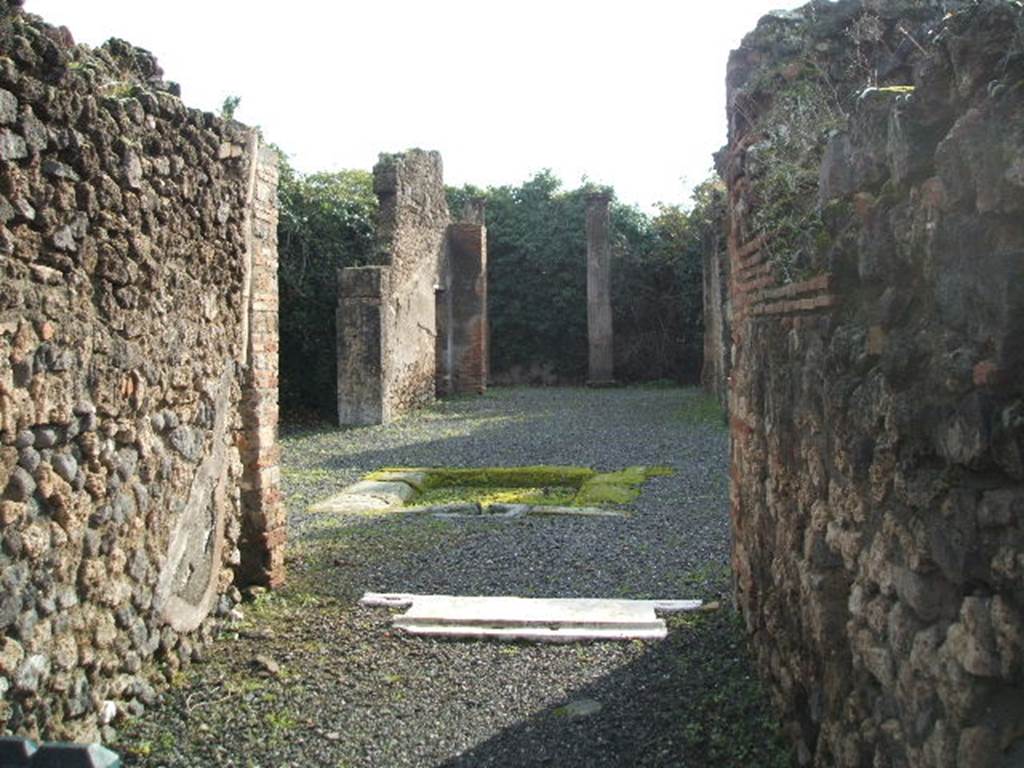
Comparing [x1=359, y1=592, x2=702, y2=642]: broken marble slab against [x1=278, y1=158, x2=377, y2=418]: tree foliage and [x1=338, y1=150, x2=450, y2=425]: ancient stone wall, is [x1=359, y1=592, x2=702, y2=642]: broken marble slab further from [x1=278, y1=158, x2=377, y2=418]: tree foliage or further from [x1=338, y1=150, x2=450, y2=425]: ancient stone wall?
[x1=278, y1=158, x2=377, y2=418]: tree foliage

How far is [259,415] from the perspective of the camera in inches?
242

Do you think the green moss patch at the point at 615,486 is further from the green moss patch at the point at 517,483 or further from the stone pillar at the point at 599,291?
the stone pillar at the point at 599,291

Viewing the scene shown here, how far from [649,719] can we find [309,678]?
162 cm

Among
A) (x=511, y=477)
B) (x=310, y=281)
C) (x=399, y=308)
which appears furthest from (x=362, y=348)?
(x=511, y=477)

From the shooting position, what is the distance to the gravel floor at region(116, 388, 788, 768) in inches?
162

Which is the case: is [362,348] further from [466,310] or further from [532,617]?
[532,617]

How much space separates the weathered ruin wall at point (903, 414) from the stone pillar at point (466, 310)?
17.1 m

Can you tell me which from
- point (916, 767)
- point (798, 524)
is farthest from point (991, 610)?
point (798, 524)

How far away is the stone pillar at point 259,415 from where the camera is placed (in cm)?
612

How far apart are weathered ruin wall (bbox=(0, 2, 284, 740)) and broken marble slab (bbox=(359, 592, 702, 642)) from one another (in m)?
1.05

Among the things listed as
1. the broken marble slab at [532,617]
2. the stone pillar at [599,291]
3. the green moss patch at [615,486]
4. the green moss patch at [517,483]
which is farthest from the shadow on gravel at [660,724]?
the stone pillar at [599,291]

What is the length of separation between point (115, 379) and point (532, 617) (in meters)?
2.59

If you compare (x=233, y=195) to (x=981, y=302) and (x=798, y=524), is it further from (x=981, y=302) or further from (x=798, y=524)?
(x=981, y=302)

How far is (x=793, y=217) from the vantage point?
4.40m
